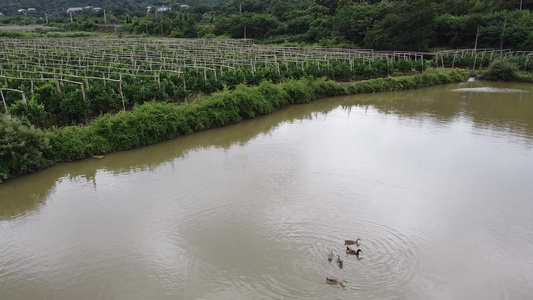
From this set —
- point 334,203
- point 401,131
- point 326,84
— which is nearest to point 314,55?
point 326,84

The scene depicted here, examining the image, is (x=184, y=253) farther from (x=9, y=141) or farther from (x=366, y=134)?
(x=366, y=134)

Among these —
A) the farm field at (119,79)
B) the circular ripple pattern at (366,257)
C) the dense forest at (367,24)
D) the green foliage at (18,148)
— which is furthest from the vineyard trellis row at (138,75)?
the circular ripple pattern at (366,257)

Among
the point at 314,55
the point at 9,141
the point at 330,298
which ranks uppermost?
the point at 314,55

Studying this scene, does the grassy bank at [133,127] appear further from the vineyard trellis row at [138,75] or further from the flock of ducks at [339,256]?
the flock of ducks at [339,256]

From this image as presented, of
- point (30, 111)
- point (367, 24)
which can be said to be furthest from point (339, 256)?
point (367, 24)

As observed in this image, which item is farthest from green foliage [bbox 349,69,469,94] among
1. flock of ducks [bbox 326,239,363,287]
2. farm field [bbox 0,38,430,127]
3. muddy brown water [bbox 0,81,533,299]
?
flock of ducks [bbox 326,239,363,287]

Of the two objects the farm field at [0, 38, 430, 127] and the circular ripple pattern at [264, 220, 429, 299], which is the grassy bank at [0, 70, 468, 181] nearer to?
the farm field at [0, 38, 430, 127]
